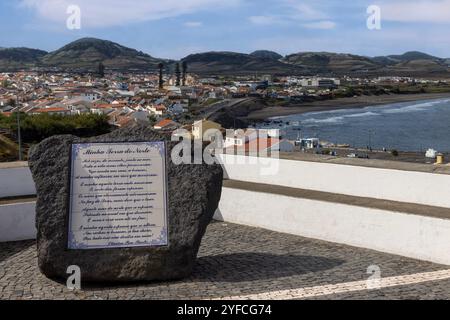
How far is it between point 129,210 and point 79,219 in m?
0.49

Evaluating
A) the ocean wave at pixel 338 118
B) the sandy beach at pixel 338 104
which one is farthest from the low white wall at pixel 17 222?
the sandy beach at pixel 338 104

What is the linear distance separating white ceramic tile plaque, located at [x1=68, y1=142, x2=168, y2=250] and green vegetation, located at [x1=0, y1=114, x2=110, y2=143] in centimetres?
2343

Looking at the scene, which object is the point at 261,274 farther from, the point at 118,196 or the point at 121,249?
the point at 118,196

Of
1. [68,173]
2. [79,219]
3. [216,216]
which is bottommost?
[216,216]

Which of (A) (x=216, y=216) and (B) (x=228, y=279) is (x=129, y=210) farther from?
(A) (x=216, y=216)

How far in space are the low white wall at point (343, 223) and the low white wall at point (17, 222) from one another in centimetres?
264

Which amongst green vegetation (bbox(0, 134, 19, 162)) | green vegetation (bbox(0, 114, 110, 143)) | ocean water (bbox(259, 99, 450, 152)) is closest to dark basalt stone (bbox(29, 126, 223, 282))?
green vegetation (bbox(0, 134, 19, 162))

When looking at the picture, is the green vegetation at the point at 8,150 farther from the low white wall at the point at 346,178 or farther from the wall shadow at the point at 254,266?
the wall shadow at the point at 254,266

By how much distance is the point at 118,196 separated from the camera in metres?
5.82

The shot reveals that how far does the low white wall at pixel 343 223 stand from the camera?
637 centimetres

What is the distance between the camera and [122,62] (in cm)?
17825
